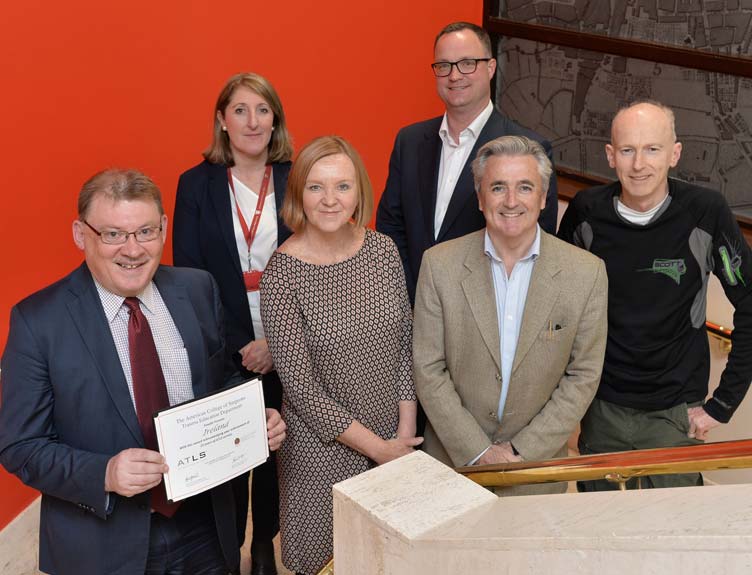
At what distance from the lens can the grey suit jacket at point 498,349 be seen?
2.82 m

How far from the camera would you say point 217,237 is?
11.2ft

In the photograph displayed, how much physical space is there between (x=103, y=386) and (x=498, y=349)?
1232mm

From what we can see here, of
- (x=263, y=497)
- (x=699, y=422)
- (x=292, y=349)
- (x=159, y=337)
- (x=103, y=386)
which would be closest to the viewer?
(x=103, y=386)

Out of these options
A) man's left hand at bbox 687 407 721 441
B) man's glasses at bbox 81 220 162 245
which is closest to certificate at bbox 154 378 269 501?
man's glasses at bbox 81 220 162 245

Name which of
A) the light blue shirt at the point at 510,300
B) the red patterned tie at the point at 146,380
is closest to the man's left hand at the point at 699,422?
the light blue shirt at the point at 510,300

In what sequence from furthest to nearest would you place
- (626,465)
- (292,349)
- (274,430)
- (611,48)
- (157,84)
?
(611,48)
(157,84)
(292,349)
(274,430)
(626,465)

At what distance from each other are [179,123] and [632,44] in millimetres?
2478

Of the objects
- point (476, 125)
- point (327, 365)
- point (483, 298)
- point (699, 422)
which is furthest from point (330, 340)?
point (699, 422)

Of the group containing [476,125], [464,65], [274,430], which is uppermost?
[464,65]

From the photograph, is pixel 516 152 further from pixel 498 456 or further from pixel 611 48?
pixel 611 48

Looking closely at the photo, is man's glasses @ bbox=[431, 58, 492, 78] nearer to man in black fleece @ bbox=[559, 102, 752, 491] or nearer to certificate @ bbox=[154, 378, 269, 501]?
man in black fleece @ bbox=[559, 102, 752, 491]

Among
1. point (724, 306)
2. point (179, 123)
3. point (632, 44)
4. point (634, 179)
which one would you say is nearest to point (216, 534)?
point (634, 179)

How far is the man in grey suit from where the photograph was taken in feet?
9.21

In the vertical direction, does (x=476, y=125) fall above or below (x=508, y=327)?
above
